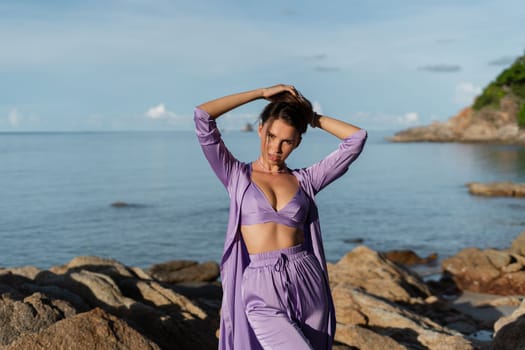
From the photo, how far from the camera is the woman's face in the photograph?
3725mm

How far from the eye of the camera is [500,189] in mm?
38188

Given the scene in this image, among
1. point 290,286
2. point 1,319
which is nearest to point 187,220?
point 1,319

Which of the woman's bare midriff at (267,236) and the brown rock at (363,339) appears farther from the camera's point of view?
the brown rock at (363,339)

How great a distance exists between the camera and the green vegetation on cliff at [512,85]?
314ft

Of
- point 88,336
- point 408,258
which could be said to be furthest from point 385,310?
point 408,258

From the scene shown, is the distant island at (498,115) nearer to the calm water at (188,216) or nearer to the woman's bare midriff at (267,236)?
the calm water at (188,216)

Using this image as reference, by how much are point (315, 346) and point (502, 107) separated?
339 ft

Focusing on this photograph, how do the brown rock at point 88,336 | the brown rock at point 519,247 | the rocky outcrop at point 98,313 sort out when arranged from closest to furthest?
the brown rock at point 88,336
the rocky outcrop at point 98,313
the brown rock at point 519,247

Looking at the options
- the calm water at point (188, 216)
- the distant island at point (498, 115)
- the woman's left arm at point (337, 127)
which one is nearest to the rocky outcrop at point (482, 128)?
the distant island at point (498, 115)

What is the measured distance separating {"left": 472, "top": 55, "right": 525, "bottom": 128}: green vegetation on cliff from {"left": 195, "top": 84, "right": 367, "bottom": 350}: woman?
91.3 metres

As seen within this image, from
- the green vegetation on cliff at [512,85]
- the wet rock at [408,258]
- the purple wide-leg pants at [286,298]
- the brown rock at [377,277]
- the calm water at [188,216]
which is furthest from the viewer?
the green vegetation on cliff at [512,85]

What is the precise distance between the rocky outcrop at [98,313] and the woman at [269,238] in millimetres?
1132

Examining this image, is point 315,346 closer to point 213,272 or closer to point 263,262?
point 263,262

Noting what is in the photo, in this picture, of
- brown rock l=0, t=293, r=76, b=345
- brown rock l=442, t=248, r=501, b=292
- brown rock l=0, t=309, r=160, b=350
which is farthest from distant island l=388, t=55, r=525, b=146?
brown rock l=0, t=309, r=160, b=350
